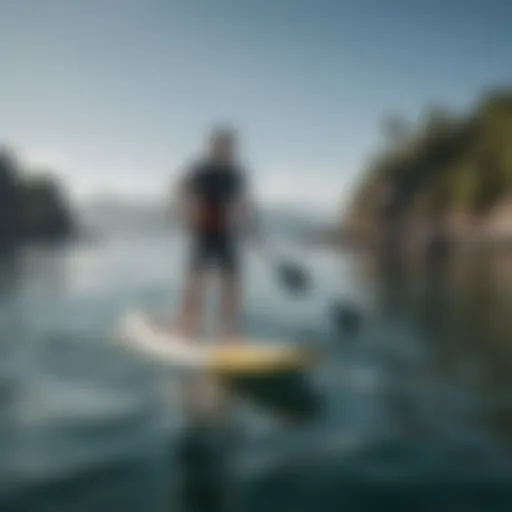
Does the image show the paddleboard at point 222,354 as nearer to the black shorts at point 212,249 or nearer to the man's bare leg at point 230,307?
the man's bare leg at point 230,307

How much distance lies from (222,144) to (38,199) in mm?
500

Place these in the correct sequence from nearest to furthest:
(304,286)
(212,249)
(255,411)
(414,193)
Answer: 1. (255,411)
2. (212,249)
3. (304,286)
4. (414,193)

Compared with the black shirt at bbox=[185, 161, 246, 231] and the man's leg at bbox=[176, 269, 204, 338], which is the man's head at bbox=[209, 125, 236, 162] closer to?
the black shirt at bbox=[185, 161, 246, 231]

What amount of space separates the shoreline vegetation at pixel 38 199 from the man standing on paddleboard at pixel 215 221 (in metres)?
0.32

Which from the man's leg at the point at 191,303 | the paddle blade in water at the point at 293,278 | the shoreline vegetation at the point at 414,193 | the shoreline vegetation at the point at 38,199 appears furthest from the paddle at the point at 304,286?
the shoreline vegetation at the point at 38,199

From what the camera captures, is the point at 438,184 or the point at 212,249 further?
the point at 438,184

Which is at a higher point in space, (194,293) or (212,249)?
(212,249)

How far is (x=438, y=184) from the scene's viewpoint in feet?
8.02

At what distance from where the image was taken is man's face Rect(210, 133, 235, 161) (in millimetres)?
1753

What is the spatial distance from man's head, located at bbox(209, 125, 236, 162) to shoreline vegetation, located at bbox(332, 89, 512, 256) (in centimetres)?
37

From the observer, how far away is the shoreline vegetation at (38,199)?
Answer: 5.87 ft

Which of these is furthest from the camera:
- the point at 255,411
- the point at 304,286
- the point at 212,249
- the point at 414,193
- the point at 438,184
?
the point at 438,184

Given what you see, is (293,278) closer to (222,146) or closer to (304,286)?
(304,286)

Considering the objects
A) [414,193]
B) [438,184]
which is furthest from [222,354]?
[438,184]
